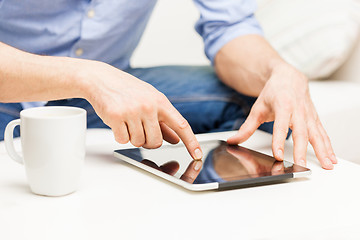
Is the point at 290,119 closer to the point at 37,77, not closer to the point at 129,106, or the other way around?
the point at 129,106

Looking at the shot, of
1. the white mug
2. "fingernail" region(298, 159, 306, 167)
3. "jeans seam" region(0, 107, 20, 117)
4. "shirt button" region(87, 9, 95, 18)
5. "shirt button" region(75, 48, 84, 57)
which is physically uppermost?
"shirt button" region(87, 9, 95, 18)

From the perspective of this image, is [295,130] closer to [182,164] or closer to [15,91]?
[182,164]

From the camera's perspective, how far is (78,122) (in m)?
0.65

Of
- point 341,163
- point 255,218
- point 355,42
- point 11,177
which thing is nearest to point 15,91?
point 11,177

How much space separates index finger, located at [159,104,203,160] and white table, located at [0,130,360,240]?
0.29ft

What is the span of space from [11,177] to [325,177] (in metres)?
0.49

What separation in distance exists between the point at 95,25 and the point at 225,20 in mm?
348

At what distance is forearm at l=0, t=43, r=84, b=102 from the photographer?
31.3 inches

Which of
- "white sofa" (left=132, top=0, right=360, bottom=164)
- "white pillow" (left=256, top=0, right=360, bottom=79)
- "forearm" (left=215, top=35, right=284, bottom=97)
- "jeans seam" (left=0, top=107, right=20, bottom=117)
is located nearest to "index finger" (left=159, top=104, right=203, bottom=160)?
"forearm" (left=215, top=35, right=284, bottom=97)

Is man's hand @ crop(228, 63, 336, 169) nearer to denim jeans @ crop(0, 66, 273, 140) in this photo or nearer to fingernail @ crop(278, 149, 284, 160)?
fingernail @ crop(278, 149, 284, 160)

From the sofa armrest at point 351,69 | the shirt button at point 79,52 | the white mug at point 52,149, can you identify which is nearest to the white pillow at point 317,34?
the sofa armrest at point 351,69

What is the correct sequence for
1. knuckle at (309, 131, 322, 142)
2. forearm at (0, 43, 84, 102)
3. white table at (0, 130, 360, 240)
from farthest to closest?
knuckle at (309, 131, 322, 142)
forearm at (0, 43, 84, 102)
white table at (0, 130, 360, 240)

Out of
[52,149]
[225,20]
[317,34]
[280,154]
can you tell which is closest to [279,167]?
[280,154]

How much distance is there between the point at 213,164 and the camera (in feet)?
2.58
